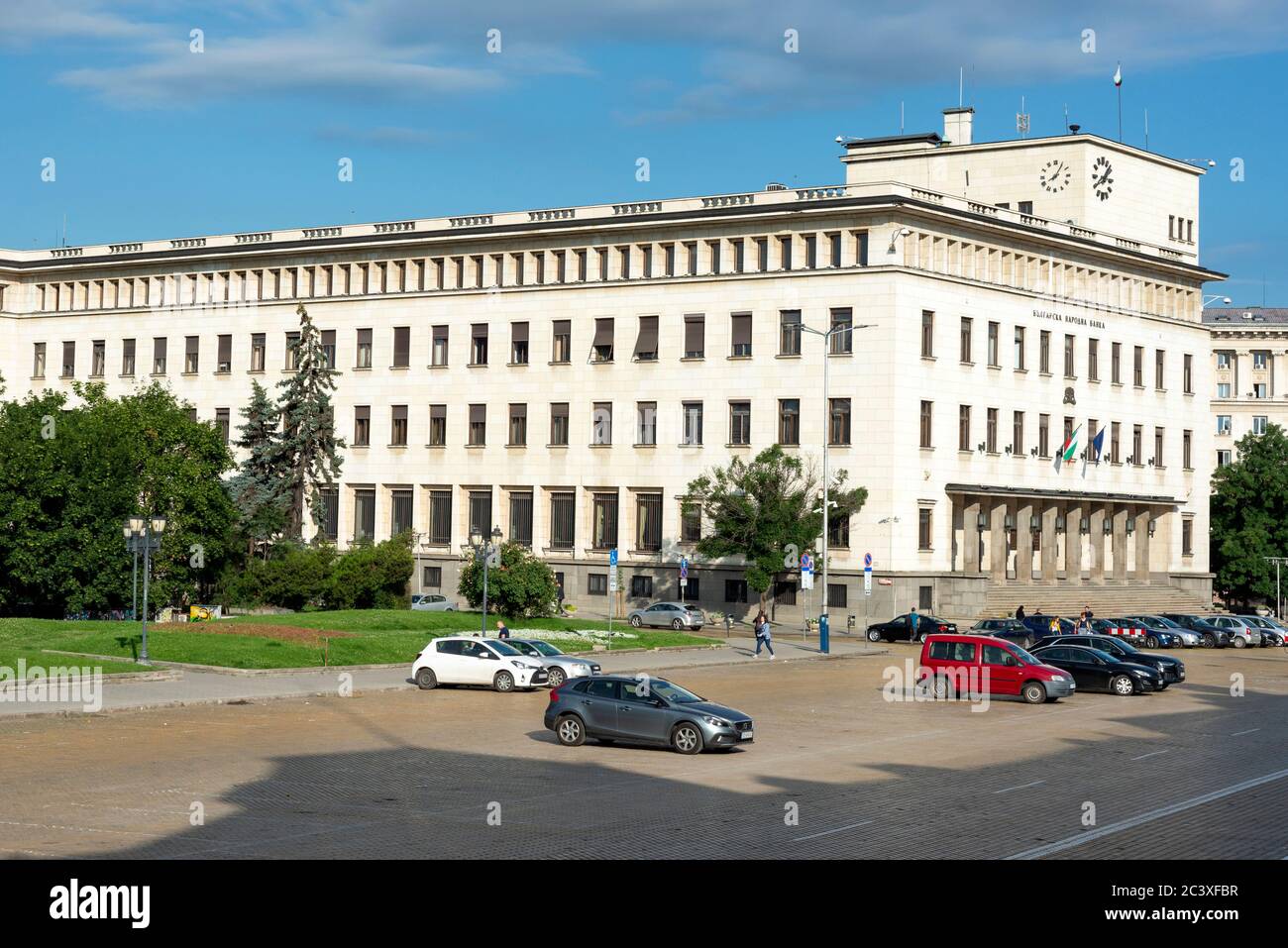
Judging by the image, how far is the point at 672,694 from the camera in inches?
1202

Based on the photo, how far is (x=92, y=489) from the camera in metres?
65.9

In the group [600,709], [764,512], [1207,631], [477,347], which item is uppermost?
[477,347]

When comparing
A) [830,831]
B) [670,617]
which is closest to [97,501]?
[670,617]

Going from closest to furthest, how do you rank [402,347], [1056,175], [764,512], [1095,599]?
[764,512]
[1095,599]
[402,347]
[1056,175]

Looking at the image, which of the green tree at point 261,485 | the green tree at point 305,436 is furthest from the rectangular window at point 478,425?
the green tree at point 305,436

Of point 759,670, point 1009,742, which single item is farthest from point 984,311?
point 1009,742

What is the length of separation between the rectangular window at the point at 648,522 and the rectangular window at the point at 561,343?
863cm

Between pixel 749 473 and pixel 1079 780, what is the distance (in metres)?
47.0

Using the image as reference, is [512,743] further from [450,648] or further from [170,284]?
[170,284]

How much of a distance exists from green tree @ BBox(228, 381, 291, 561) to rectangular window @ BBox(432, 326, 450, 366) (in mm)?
11330

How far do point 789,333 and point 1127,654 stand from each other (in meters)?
36.1

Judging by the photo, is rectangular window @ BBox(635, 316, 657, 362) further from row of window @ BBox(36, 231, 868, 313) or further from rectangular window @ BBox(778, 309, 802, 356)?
rectangular window @ BBox(778, 309, 802, 356)

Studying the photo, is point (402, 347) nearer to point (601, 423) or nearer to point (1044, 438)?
point (601, 423)

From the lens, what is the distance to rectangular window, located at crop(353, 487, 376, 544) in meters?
92.4
